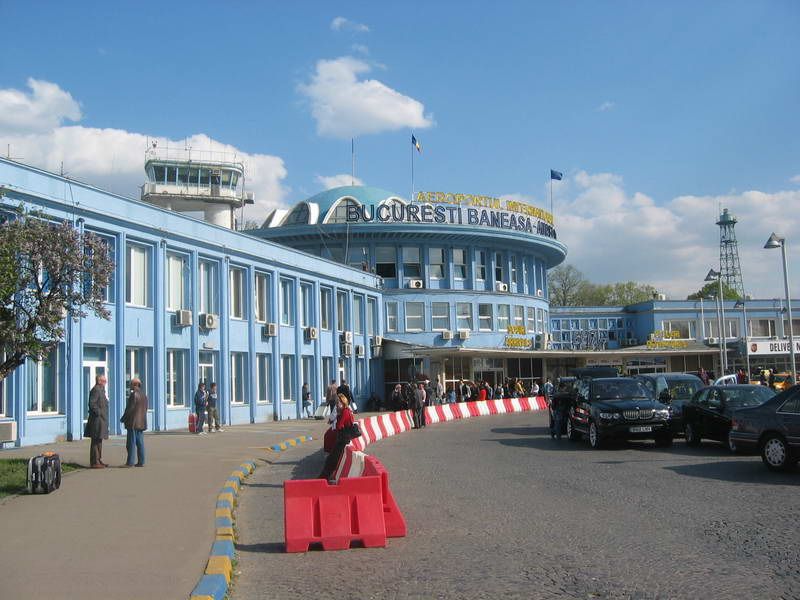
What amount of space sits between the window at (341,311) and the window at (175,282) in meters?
14.1

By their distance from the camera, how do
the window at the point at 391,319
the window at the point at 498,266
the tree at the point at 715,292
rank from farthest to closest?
1. the tree at the point at 715,292
2. the window at the point at 498,266
3. the window at the point at 391,319

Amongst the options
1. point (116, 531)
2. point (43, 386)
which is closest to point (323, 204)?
point (43, 386)

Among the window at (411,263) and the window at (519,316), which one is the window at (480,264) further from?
the window at (411,263)

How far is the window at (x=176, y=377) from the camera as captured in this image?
28312 mm

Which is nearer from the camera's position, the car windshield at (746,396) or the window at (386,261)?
the car windshield at (746,396)

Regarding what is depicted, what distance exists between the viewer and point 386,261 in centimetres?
5141

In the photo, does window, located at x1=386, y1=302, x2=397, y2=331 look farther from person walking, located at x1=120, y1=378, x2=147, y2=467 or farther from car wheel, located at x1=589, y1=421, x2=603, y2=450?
person walking, located at x1=120, y1=378, x2=147, y2=467

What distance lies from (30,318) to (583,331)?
2477 inches

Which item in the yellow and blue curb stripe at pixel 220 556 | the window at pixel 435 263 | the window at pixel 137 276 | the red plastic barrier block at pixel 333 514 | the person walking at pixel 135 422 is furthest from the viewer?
the window at pixel 435 263

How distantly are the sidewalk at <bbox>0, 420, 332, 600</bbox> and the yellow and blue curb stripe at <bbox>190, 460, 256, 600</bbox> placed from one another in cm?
11

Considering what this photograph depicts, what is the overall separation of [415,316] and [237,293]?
1886 centimetres

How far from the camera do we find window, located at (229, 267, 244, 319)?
32.8 meters

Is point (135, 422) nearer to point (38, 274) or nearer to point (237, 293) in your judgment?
point (38, 274)

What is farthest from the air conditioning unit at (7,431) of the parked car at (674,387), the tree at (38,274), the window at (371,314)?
the window at (371,314)
